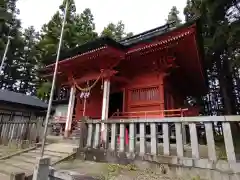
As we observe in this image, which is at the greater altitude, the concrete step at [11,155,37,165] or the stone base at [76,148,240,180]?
the stone base at [76,148,240,180]

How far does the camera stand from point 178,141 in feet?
13.5

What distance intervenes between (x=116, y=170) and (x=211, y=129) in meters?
2.38

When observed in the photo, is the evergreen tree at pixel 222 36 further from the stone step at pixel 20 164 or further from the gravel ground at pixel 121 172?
the stone step at pixel 20 164

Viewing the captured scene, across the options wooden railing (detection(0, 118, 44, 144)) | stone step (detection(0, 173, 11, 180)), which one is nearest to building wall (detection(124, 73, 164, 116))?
wooden railing (detection(0, 118, 44, 144))

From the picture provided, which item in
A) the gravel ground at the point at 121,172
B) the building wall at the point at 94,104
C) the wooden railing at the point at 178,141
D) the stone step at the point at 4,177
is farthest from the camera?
the building wall at the point at 94,104

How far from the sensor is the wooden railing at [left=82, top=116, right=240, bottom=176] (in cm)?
351

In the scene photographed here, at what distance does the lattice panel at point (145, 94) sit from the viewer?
9.07 metres

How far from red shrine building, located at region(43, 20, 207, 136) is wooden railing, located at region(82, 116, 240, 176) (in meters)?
2.79

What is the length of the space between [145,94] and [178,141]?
540cm

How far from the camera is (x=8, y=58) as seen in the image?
3216 centimetres

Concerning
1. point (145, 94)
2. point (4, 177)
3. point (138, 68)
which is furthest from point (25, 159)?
point (138, 68)

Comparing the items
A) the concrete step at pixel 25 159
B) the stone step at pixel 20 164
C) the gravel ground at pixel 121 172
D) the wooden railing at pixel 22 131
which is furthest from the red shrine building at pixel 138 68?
the gravel ground at pixel 121 172

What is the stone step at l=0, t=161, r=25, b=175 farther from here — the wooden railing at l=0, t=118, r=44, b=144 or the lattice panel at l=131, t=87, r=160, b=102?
the lattice panel at l=131, t=87, r=160, b=102

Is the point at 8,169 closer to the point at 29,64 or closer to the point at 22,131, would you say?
the point at 22,131
